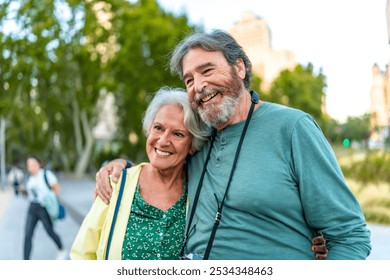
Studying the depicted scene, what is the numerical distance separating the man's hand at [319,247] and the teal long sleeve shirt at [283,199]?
21 millimetres

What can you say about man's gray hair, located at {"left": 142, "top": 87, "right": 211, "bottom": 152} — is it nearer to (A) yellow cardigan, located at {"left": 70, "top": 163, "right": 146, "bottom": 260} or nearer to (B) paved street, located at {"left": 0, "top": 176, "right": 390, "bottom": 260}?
(A) yellow cardigan, located at {"left": 70, "top": 163, "right": 146, "bottom": 260}

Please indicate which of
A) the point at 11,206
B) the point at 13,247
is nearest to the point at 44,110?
the point at 11,206

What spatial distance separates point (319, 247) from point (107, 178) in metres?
0.90

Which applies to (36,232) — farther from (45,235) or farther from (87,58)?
(87,58)

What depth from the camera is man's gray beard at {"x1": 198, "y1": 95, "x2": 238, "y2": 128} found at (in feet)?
5.72

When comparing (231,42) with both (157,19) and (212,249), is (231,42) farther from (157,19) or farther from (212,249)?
(157,19)

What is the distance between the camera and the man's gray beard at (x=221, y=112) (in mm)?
1742

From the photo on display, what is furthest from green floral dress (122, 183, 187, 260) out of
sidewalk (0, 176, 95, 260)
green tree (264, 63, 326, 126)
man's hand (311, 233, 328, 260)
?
green tree (264, 63, 326, 126)

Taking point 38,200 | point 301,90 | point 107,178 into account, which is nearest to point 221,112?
point 107,178

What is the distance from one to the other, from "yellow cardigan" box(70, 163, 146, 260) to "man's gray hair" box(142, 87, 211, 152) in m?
0.33

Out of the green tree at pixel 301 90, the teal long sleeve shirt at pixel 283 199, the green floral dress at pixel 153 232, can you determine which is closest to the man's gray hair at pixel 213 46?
the teal long sleeve shirt at pixel 283 199

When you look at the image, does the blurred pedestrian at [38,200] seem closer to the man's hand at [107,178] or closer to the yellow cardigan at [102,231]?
the man's hand at [107,178]

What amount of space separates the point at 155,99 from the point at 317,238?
89cm

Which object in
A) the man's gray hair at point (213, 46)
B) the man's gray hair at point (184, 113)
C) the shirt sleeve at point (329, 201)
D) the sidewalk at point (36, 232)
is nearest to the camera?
the shirt sleeve at point (329, 201)
